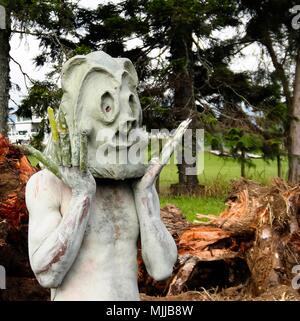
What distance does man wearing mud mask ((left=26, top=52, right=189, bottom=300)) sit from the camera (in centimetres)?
275

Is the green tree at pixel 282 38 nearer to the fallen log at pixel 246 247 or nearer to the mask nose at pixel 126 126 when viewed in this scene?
the fallen log at pixel 246 247

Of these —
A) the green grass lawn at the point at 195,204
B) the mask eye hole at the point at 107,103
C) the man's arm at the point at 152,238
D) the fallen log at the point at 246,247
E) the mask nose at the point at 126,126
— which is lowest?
the green grass lawn at the point at 195,204

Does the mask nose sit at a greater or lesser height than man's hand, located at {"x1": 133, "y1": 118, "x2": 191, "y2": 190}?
greater

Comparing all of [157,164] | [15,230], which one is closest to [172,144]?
[157,164]

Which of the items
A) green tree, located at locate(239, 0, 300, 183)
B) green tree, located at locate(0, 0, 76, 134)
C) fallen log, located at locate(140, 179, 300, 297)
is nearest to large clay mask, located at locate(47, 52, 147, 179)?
fallen log, located at locate(140, 179, 300, 297)

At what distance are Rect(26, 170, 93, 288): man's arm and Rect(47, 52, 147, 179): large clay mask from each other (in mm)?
193

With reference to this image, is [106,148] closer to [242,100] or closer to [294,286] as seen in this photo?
[294,286]

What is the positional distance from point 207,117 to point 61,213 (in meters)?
11.6

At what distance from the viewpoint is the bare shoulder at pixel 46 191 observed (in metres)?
2.84

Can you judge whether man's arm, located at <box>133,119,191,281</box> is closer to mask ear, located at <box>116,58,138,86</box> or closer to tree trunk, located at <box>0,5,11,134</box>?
mask ear, located at <box>116,58,138,86</box>

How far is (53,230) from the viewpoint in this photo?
9.02 feet

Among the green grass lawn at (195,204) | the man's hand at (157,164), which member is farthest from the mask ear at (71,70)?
the green grass lawn at (195,204)
